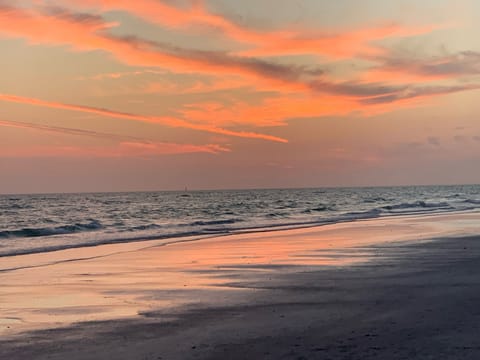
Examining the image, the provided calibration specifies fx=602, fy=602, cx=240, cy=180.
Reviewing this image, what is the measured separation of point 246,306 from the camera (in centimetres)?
1098

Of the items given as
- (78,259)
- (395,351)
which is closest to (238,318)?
(395,351)

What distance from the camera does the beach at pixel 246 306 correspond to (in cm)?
798

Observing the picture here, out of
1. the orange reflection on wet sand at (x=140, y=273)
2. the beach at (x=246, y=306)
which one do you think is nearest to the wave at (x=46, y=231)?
the orange reflection on wet sand at (x=140, y=273)

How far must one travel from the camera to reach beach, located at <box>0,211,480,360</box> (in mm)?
7978

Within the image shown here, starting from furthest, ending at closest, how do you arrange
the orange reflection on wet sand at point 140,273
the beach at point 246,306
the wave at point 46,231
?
the wave at point 46,231
the orange reflection on wet sand at point 140,273
the beach at point 246,306

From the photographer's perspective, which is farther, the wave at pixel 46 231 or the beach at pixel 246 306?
the wave at pixel 46 231

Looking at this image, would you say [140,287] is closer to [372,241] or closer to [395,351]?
[395,351]

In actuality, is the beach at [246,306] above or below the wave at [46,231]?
above

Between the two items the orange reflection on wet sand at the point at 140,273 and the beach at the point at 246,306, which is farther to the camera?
the orange reflection on wet sand at the point at 140,273

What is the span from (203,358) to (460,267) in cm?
1022

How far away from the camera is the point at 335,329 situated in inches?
349

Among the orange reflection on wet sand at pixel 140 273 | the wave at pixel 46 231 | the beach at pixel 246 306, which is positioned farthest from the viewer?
the wave at pixel 46 231

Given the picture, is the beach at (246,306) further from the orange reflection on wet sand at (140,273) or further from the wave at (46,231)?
the wave at (46,231)

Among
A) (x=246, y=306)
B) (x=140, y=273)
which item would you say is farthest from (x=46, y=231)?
(x=246, y=306)
